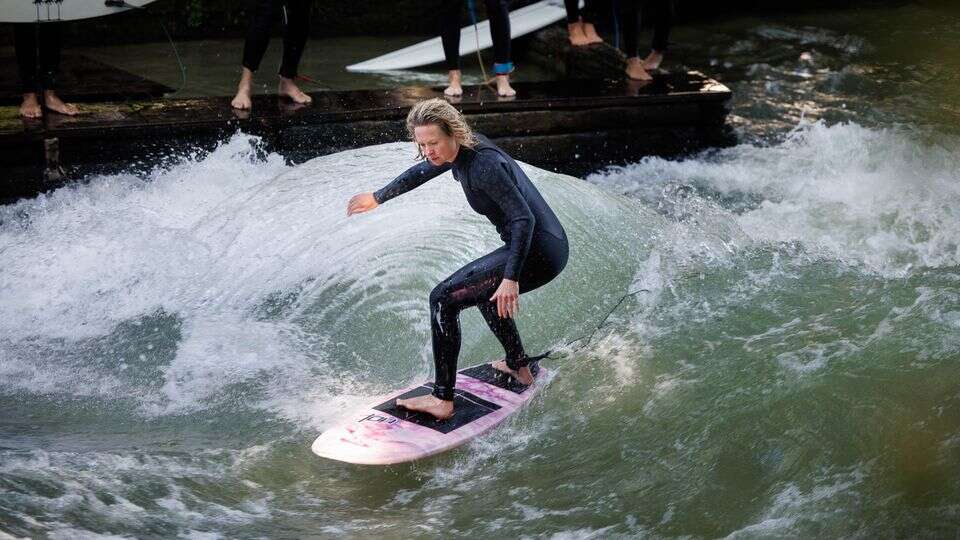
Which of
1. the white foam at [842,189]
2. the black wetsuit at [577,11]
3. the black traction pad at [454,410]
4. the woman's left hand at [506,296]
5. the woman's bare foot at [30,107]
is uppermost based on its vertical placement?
the black wetsuit at [577,11]

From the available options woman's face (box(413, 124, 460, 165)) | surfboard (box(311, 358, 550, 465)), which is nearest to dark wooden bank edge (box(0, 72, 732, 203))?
surfboard (box(311, 358, 550, 465))

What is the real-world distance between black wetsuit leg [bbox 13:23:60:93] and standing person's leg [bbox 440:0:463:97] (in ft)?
8.79

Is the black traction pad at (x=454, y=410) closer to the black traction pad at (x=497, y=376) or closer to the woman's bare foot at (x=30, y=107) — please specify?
the black traction pad at (x=497, y=376)

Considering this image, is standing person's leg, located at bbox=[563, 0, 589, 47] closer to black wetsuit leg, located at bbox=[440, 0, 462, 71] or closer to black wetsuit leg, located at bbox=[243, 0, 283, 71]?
black wetsuit leg, located at bbox=[440, 0, 462, 71]

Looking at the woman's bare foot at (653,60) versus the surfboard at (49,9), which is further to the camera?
the woman's bare foot at (653,60)

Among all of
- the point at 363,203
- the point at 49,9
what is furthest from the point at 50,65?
the point at 363,203

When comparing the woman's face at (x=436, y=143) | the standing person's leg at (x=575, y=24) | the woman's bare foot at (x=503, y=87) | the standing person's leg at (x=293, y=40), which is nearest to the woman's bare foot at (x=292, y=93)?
the standing person's leg at (x=293, y=40)

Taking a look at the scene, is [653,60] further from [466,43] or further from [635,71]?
[466,43]

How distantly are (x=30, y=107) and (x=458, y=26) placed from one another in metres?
3.06

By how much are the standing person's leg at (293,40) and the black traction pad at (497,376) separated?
3.46 metres

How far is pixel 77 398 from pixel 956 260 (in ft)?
16.3

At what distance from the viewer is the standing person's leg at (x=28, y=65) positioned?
7.20m

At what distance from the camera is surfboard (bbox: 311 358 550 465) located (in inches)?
175

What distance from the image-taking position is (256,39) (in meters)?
7.51
